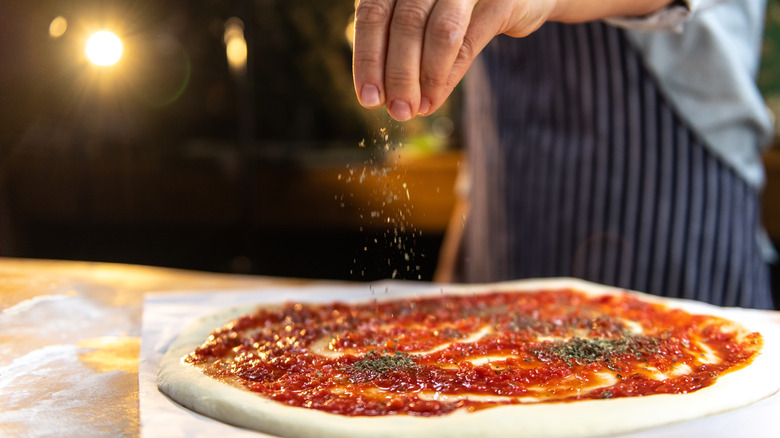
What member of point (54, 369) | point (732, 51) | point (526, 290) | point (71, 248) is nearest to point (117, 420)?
point (54, 369)

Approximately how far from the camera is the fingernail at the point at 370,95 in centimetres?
102

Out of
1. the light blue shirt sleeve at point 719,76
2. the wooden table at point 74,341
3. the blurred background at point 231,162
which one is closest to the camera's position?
the wooden table at point 74,341

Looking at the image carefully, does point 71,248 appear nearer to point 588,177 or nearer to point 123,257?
point 123,257

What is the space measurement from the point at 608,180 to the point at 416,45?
1224 millimetres

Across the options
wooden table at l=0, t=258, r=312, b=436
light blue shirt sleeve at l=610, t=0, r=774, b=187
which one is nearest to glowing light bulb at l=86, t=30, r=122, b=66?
wooden table at l=0, t=258, r=312, b=436

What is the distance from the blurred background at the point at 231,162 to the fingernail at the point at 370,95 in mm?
3512

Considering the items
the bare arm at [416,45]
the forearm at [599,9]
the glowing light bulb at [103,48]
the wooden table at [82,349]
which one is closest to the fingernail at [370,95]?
the bare arm at [416,45]

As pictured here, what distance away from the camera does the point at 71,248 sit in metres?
5.31

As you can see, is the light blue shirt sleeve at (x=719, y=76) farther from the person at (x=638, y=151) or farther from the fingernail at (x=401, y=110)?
the fingernail at (x=401, y=110)

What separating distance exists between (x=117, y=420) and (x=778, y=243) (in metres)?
5.11

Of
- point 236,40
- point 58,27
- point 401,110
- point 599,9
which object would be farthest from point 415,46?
point 236,40

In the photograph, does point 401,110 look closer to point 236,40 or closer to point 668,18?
point 668,18

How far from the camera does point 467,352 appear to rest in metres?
1.30

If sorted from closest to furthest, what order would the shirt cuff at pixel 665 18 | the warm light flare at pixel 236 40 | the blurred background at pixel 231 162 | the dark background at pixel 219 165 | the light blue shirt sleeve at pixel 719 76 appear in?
the shirt cuff at pixel 665 18 → the light blue shirt sleeve at pixel 719 76 → the warm light flare at pixel 236 40 → the blurred background at pixel 231 162 → the dark background at pixel 219 165
